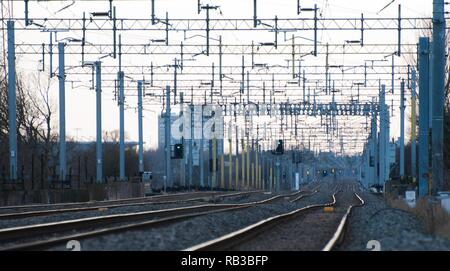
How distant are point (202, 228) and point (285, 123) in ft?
263

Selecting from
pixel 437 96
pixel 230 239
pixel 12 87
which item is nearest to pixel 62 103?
pixel 12 87

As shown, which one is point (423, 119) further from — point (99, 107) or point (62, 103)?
point (99, 107)

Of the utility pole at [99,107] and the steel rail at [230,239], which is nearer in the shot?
the steel rail at [230,239]

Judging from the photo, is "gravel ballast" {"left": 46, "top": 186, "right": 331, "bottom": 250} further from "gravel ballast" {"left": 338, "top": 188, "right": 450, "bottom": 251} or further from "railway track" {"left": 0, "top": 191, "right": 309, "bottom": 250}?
"gravel ballast" {"left": 338, "top": 188, "right": 450, "bottom": 251}

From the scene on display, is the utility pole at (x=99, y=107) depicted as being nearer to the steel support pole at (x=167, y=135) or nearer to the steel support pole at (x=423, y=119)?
the steel support pole at (x=167, y=135)

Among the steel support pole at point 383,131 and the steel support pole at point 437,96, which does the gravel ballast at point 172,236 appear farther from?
the steel support pole at point 383,131

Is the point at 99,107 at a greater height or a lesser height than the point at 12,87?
lesser

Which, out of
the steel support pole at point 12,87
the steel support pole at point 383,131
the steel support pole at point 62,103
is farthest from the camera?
the steel support pole at point 383,131

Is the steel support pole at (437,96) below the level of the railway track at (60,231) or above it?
above

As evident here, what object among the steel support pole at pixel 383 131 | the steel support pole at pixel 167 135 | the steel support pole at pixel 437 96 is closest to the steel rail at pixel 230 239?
the steel support pole at pixel 437 96

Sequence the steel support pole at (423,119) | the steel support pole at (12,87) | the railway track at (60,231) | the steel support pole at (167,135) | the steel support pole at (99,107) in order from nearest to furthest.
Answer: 1. the railway track at (60,231)
2. the steel support pole at (423,119)
3. the steel support pole at (12,87)
4. the steel support pole at (99,107)
5. the steel support pole at (167,135)

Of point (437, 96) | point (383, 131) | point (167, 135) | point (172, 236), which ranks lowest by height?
point (172, 236)

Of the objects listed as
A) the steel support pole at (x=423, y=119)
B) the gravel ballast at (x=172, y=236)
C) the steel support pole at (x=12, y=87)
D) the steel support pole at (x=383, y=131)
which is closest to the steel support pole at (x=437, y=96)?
the steel support pole at (x=423, y=119)
